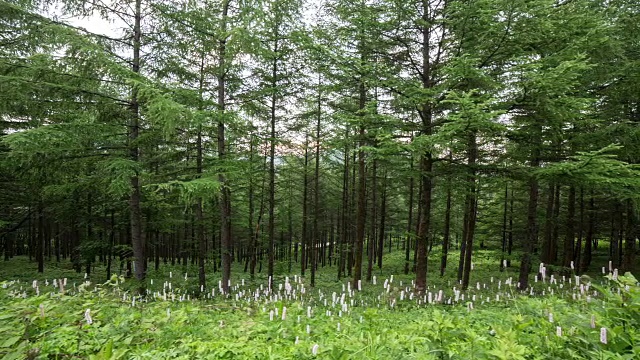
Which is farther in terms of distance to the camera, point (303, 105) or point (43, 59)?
point (303, 105)

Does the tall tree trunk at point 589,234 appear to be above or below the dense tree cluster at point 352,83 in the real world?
below

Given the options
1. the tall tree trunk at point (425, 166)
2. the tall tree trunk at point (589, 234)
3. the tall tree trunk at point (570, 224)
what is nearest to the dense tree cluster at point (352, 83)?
A: the tall tree trunk at point (425, 166)

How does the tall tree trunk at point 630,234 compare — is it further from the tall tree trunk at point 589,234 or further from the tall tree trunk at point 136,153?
the tall tree trunk at point 136,153

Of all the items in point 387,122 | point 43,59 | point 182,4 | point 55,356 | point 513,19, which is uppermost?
point 182,4

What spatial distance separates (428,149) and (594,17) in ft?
17.2

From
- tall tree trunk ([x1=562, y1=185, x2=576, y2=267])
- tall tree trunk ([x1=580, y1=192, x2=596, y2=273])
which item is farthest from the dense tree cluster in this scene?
tall tree trunk ([x1=580, y1=192, x2=596, y2=273])

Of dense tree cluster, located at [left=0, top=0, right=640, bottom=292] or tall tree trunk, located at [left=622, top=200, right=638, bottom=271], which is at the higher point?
dense tree cluster, located at [left=0, top=0, right=640, bottom=292]

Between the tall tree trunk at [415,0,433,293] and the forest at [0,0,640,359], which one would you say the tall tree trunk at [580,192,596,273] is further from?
the tall tree trunk at [415,0,433,293]

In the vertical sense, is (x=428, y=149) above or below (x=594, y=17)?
below

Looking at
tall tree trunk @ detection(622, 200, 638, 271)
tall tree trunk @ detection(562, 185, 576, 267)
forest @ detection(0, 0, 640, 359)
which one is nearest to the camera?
forest @ detection(0, 0, 640, 359)

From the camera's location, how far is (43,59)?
27.0 ft

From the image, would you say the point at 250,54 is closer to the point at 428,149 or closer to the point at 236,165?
the point at 236,165

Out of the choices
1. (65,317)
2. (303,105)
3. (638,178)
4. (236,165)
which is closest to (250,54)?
(236,165)

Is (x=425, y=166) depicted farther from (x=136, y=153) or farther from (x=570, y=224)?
(x=570, y=224)
